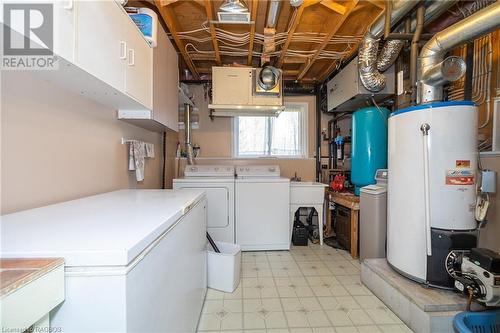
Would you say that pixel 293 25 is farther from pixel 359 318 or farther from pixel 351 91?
pixel 359 318

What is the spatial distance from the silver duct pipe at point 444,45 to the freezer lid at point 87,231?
2171 millimetres

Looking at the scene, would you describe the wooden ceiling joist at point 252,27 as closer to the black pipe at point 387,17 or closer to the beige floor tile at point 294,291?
the black pipe at point 387,17

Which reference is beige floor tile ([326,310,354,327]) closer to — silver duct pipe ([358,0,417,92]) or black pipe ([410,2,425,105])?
black pipe ([410,2,425,105])

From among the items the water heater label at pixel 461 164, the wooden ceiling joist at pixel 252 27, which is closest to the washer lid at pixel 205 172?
the wooden ceiling joist at pixel 252 27

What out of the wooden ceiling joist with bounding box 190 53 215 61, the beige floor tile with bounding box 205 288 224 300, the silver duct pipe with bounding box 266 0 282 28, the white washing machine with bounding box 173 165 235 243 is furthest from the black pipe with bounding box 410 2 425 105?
the beige floor tile with bounding box 205 288 224 300

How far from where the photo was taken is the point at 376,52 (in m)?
2.81

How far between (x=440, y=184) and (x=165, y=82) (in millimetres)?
2558

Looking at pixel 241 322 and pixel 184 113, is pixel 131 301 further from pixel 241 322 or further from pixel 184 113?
pixel 184 113

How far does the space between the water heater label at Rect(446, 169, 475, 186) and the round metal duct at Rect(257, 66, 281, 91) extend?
7.62 ft

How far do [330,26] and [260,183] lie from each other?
198 cm

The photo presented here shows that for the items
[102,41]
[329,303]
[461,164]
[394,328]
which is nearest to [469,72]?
[461,164]

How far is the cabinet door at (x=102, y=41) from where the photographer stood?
3.92 ft

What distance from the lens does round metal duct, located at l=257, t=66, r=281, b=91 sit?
3.40 m

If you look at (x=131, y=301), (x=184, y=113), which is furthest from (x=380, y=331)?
(x=184, y=113)
